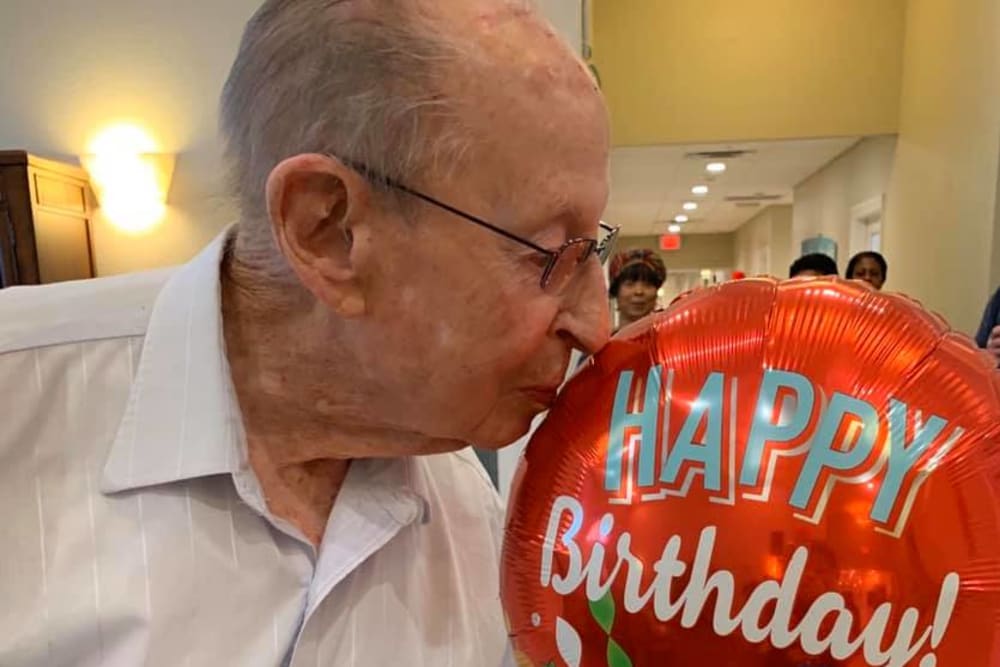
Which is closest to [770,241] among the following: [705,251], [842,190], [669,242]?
[669,242]

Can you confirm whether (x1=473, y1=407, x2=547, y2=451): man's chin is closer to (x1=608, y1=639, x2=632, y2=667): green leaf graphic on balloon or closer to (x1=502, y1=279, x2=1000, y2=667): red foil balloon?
A: (x1=502, y1=279, x2=1000, y2=667): red foil balloon

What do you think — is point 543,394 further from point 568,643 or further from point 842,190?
point 842,190

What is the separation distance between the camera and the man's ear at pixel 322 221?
23.6 inches

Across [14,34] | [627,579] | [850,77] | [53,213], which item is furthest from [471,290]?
[850,77]

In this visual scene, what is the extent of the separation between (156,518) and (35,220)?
A: 1950 mm

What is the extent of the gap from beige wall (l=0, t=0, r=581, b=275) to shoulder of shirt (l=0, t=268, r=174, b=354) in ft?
5.88

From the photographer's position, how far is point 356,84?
588 mm

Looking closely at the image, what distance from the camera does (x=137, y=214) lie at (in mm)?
2525

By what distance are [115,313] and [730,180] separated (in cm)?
699

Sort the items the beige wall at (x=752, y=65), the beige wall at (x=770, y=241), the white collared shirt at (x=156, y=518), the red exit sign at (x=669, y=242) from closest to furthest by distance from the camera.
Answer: the white collared shirt at (x=156, y=518) < the beige wall at (x=752, y=65) < the beige wall at (x=770, y=241) < the red exit sign at (x=669, y=242)

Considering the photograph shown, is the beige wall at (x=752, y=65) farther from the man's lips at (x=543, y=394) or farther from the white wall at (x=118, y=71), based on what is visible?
the man's lips at (x=543, y=394)

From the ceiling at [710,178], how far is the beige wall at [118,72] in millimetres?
2228

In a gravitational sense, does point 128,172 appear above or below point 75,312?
above

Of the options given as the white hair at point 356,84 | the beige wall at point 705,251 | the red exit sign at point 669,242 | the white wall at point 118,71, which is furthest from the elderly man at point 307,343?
the beige wall at point 705,251
